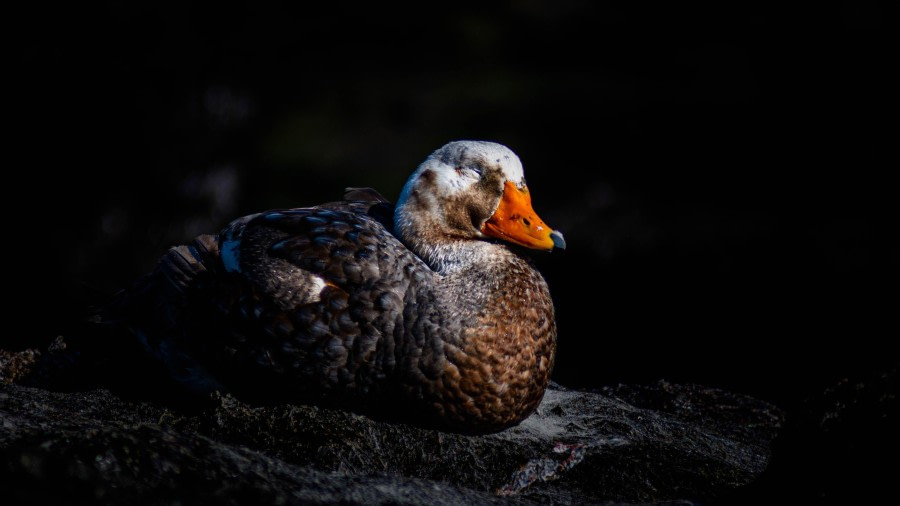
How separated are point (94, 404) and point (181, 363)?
314 millimetres

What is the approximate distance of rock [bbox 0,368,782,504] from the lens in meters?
1.91

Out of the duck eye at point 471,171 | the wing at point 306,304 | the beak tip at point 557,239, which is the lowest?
the wing at point 306,304

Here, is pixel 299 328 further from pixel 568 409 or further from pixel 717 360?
pixel 717 360

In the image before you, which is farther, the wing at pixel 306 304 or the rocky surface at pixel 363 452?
the wing at pixel 306 304

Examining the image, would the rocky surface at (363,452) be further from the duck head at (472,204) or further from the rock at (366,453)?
the duck head at (472,204)

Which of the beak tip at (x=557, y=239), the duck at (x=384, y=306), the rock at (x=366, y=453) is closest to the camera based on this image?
the rock at (x=366, y=453)

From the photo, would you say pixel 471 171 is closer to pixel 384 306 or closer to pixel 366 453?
pixel 384 306

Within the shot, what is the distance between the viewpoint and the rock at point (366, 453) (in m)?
1.91

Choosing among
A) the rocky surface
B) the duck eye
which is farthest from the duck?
the rocky surface

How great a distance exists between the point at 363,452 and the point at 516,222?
3.36ft

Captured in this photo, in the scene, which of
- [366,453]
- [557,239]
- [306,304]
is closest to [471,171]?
[557,239]

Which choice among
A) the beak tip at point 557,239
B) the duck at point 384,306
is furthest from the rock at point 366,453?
the beak tip at point 557,239

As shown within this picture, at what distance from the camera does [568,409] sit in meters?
3.59

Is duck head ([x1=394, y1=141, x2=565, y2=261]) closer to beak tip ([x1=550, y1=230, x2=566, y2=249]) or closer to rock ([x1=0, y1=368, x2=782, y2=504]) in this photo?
beak tip ([x1=550, y1=230, x2=566, y2=249])
